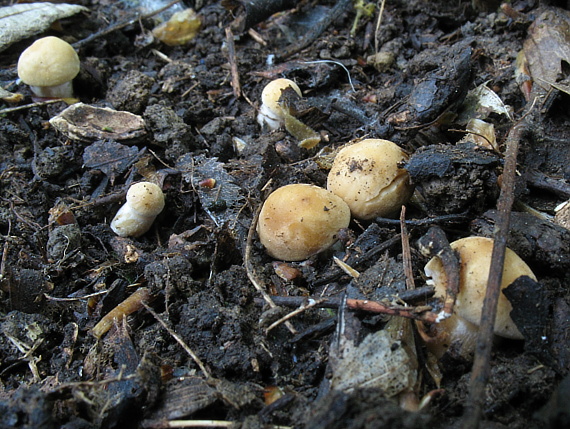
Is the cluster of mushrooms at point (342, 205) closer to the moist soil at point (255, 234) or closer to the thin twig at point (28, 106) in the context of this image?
the moist soil at point (255, 234)

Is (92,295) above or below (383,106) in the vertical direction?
below

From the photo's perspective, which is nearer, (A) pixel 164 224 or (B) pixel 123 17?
(A) pixel 164 224

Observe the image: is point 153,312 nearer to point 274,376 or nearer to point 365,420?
point 274,376

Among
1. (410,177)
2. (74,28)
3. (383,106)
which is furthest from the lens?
(74,28)

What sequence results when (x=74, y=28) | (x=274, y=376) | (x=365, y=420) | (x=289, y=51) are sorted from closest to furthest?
(x=365, y=420) < (x=274, y=376) < (x=289, y=51) < (x=74, y=28)

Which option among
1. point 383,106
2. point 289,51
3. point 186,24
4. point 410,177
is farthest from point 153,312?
point 186,24

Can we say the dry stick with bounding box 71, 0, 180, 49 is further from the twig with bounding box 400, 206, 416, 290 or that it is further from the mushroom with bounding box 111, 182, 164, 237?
the twig with bounding box 400, 206, 416, 290

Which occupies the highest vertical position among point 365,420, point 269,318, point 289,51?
point 289,51
